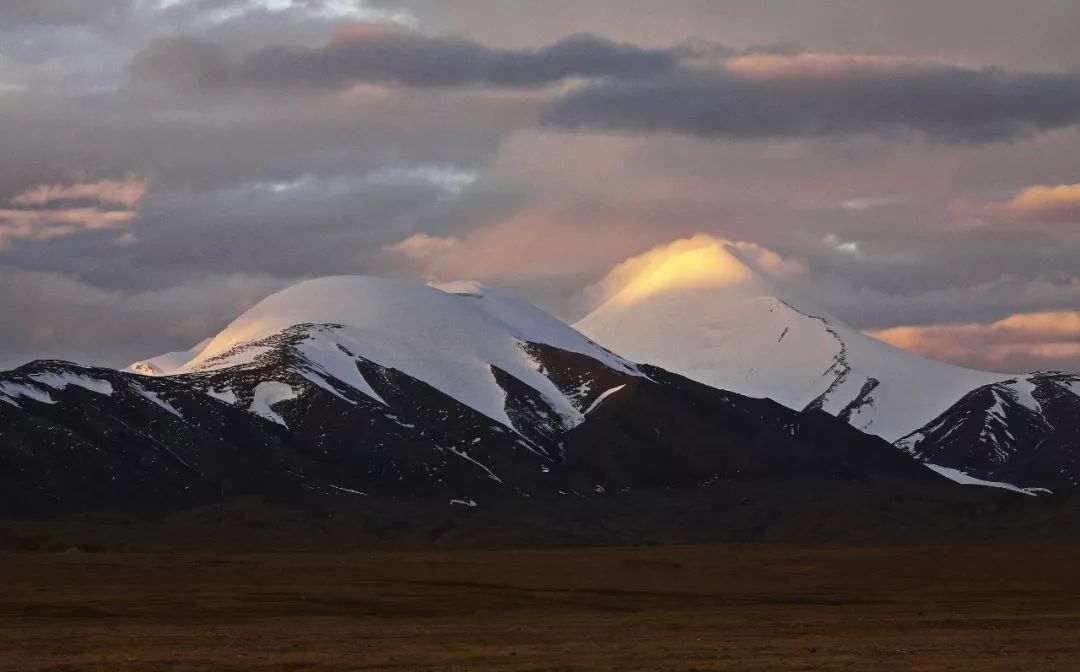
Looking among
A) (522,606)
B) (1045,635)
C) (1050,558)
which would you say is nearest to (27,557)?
(522,606)

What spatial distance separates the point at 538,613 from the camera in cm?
10988

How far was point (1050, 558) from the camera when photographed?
642ft

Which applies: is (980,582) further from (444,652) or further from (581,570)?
(444,652)

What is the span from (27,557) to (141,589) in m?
64.8

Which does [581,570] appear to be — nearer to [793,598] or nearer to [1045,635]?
[793,598]

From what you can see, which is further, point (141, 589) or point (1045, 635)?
point (141, 589)

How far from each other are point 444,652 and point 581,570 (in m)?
106

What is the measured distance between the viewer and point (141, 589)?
446 feet

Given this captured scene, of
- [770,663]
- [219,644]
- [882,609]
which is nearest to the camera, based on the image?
[770,663]

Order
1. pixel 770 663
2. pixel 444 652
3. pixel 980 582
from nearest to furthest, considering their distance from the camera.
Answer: pixel 770 663 → pixel 444 652 → pixel 980 582

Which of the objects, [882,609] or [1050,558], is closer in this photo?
[882,609]

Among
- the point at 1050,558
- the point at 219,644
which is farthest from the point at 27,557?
the point at 219,644

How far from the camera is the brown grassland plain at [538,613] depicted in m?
68.8

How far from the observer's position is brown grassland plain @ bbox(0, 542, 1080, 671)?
68.8 metres
